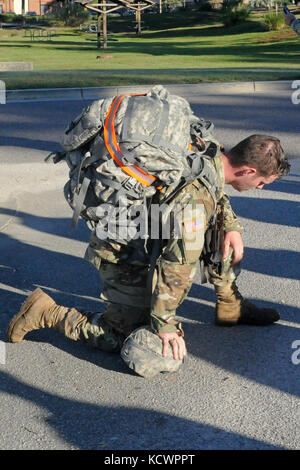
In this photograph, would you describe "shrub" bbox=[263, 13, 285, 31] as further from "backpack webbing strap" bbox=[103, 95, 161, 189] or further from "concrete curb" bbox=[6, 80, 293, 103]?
"backpack webbing strap" bbox=[103, 95, 161, 189]

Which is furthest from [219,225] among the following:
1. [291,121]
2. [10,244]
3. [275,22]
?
[275,22]

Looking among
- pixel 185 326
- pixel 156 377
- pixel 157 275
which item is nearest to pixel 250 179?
pixel 157 275

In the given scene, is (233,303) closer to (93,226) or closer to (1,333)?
(93,226)

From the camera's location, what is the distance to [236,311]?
3527mm

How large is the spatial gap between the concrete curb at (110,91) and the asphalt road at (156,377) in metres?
6.23

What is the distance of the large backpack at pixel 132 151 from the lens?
2.81m

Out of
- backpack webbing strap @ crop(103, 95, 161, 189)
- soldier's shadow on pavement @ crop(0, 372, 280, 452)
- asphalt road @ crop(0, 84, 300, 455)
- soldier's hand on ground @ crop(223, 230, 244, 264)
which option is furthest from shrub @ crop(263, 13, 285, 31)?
soldier's shadow on pavement @ crop(0, 372, 280, 452)

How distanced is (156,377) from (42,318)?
2.14 ft

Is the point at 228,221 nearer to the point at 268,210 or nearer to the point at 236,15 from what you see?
the point at 268,210

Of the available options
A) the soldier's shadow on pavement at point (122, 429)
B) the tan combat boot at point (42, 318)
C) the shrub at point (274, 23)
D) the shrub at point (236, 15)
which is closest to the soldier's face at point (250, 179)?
the tan combat boot at point (42, 318)

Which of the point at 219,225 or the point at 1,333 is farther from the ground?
the point at 219,225

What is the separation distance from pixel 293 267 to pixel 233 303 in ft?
3.41

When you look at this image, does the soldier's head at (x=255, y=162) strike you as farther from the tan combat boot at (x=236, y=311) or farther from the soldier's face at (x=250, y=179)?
the tan combat boot at (x=236, y=311)

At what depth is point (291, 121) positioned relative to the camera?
9383 mm
